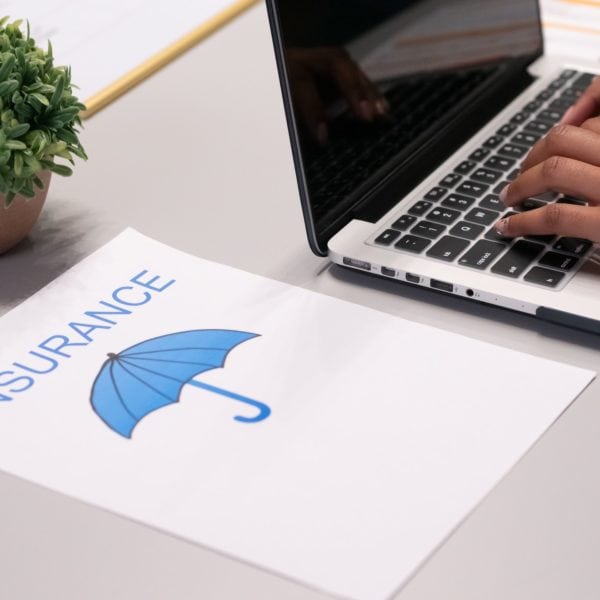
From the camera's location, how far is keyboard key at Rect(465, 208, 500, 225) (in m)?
0.79

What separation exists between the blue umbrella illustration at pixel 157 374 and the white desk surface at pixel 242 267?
0.24 ft

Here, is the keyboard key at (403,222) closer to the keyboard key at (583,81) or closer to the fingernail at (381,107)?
the fingernail at (381,107)

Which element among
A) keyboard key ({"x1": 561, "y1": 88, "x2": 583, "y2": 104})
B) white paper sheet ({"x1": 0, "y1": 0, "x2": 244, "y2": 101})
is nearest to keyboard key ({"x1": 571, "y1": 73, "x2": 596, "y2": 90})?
keyboard key ({"x1": 561, "y1": 88, "x2": 583, "y2": 104})

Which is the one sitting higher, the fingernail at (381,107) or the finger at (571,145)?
the fingernail at (381,107)

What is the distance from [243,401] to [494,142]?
1.19 ft

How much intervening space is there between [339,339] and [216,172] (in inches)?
10.8

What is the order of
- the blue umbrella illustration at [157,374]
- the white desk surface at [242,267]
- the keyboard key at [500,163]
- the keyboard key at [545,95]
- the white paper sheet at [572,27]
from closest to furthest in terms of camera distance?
the white desk surface at [242,267], the blue umbrella illustration at [157,374], the keyboard key at [500,163], the keyboard key at [545,95], the white paper sheet at [572,27]

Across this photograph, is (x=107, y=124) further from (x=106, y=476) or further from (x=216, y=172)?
(x=106, y=476)

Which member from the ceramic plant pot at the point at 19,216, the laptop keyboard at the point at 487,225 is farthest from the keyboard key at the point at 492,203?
the ceramic plant pot at the point at 19,216

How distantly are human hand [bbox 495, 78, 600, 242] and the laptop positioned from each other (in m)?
0.01

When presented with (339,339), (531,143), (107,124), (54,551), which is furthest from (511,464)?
(107,124)

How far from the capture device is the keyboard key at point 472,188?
2.72 ft

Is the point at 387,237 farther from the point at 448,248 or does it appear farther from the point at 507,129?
the point at 507,129

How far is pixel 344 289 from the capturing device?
77cm
